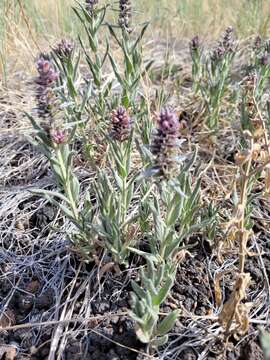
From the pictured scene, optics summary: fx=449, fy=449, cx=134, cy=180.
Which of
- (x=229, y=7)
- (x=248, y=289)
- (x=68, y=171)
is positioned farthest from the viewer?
(x=229, y=7)

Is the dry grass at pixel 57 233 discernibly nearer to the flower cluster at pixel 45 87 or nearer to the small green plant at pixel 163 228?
the small green plant at pixel 163 228

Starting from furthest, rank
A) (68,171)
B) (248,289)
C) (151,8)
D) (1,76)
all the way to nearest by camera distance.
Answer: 1. (151,8)
2. (1,76)
3. (248,289)
4. (68,171)

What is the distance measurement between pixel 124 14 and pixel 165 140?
1151mm

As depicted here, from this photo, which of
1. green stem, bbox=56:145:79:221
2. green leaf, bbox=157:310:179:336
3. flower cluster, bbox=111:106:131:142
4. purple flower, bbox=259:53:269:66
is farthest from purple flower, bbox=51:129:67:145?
purple flower, bbox=259:53:269:66

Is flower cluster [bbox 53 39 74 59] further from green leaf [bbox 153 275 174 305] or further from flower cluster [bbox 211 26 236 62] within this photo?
green leaf [bbox 153 275 174 305]

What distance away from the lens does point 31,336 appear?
5.98 feet

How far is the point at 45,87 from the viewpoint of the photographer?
61.2 inches

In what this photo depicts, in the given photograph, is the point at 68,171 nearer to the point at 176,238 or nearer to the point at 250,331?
the point at 176,238

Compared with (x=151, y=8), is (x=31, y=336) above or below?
below

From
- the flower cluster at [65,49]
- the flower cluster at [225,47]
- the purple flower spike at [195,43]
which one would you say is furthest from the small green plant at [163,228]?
the purple flower spike at [195,43]

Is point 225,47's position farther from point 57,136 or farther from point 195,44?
point 57,136

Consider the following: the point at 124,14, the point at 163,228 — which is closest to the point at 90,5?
the point at 124,14

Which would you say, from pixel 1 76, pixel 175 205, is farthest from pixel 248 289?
pixel 1 76

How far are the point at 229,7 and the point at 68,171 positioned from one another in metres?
3.80
